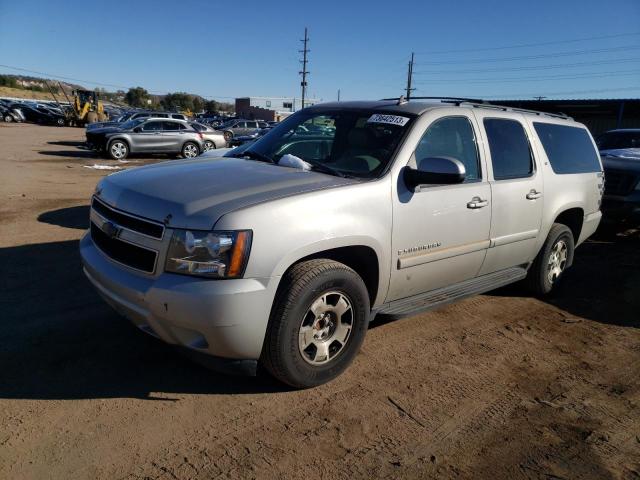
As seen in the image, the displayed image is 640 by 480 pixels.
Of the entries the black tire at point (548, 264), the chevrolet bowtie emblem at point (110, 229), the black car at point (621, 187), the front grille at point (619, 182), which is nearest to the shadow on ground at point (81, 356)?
the chevrolet bowtie emblem at point (110, 229)

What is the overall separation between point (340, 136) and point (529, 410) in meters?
2.43

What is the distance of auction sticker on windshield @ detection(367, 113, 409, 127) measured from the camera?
12.4 ft

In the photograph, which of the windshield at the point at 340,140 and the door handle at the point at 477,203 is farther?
the door handle at the point at 477,203

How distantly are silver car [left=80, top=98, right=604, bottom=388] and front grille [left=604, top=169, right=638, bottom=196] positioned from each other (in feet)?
12.4

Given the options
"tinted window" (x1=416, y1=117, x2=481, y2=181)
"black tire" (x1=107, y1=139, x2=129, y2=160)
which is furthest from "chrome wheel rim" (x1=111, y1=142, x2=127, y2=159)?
"tinted window" (x1=416, y1=117, x2=481, y2=181)

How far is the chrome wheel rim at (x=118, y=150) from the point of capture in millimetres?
17984

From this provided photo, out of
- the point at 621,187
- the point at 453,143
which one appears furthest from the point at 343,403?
the point at 621,187

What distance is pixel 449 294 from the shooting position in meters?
4.01

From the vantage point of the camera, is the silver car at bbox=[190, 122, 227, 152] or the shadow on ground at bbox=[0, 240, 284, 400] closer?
the shadow on ground at bbox=[0, 240, 284, 400]

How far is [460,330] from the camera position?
436 centimetres

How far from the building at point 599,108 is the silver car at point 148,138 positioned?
14.8 m

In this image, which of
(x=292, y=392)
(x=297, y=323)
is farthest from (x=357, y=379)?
(x=297, y=323)

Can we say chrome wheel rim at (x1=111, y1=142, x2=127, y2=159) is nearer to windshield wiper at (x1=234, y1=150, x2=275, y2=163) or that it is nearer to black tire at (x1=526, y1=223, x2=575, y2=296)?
windshield wiper at (x1=234, y1=150, x2=275, y2=163)

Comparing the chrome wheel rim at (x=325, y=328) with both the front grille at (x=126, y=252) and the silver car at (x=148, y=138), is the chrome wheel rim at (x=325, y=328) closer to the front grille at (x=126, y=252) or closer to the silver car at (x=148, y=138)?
the front grille at (x=126, y=252)
